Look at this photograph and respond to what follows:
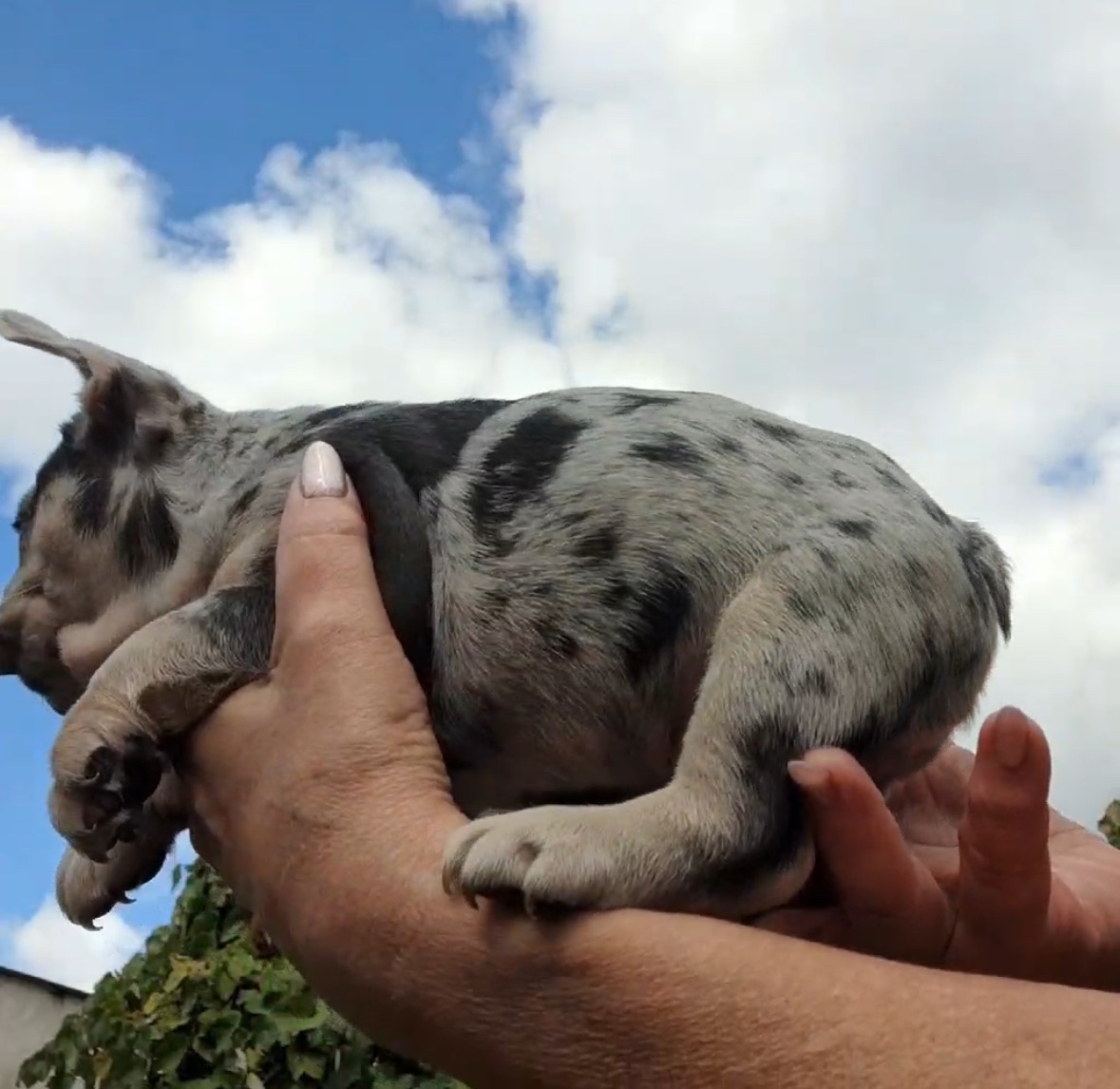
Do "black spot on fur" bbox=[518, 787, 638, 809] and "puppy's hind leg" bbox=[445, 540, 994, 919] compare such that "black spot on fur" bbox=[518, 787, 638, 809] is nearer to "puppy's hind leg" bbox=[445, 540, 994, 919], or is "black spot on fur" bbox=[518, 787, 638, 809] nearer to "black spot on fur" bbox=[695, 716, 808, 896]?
"puppy's hind leg" bbox=[445, 540, 994, 919]

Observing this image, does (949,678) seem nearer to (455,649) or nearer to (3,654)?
(455,649)

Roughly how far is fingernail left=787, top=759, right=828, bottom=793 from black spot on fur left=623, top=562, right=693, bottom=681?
496 millimetres

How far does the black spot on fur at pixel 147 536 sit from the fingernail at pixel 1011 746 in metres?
2.31

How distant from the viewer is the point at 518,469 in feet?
11.7

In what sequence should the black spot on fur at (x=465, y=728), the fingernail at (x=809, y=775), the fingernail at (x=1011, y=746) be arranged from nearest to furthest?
the fingernail at (x=809, y=775) < the fingernail at (x=1011, y=746) < the black spot on fur at (x=465, y=728)

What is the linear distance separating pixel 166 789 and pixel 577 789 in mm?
1024

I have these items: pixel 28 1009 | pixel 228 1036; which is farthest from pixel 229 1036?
pixel 28 1009

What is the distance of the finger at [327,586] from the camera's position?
10.6 ft

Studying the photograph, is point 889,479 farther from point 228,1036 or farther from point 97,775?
point 228,1036

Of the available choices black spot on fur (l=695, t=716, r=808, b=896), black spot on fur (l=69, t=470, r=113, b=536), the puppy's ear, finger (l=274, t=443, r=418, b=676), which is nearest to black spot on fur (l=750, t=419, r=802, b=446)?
black spot on fur (l=695, t=716, r=808, b=896)

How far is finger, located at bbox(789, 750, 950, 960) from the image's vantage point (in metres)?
2.82

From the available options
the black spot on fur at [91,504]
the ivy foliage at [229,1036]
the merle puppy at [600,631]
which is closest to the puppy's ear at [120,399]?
the black spot on fur at [91,504]

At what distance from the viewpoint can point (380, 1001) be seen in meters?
2.76

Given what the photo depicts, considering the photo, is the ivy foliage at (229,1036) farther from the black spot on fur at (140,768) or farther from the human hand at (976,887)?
the human hand at (976,887)
